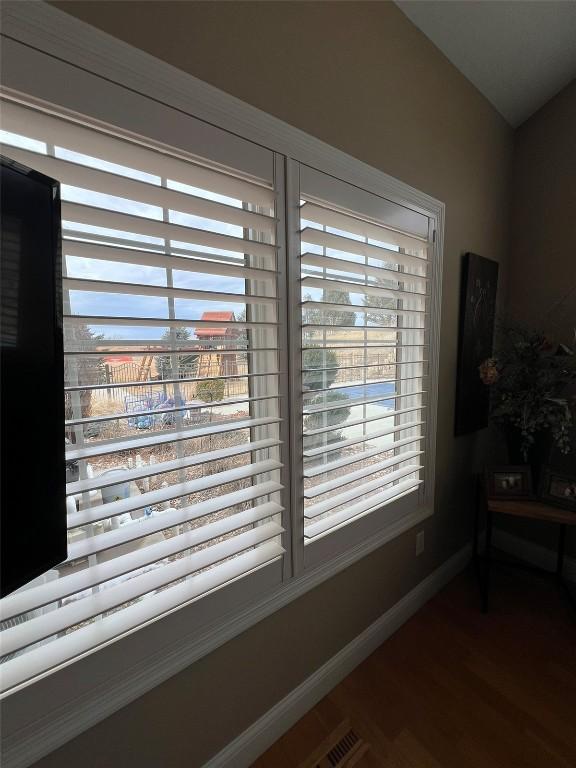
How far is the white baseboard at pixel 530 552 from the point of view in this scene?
196 centimetres

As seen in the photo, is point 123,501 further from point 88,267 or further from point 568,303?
point 568,303

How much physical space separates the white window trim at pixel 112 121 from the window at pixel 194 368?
0.03 m

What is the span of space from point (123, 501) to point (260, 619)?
638mm

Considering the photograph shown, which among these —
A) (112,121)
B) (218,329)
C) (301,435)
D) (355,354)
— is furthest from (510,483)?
(112,121)

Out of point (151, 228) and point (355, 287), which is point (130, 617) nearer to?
point (151, 228)

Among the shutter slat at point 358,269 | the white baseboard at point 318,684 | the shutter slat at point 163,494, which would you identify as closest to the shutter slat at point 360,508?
the shutter slat at point 163,494

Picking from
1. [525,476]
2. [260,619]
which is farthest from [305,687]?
[525,476]

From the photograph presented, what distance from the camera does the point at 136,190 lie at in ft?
2.59

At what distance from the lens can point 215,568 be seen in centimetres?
104

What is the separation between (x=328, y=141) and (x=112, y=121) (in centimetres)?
69

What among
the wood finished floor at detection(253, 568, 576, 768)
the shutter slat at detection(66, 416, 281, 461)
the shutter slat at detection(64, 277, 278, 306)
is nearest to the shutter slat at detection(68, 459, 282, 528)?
the shutter slat at detection(66, 416, 281, 461)

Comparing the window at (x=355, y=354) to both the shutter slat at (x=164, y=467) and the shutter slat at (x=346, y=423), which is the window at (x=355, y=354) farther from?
the shutter slat at (x=164, y=467)

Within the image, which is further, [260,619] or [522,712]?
[522,712]

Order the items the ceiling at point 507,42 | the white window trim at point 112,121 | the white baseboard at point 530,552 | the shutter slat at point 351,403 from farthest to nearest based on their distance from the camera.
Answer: the white baseboard at point 530,552 → the ceiling at point 507,42 → the shutter slat at point 351,403 → the white window trim at point 112,121
